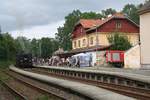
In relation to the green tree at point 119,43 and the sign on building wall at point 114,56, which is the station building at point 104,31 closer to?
the green tree at point 119,43

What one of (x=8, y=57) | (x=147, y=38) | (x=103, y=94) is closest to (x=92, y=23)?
(x=8, y=57)

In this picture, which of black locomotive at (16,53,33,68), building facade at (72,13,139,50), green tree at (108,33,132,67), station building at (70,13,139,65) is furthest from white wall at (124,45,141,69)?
building facade at (72,13,139,50)

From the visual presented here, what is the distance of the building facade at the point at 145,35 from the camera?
48.8m

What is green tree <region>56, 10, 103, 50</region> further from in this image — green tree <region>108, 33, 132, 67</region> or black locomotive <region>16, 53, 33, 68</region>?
black locomotive <region>16, 53, 33, 68</region>

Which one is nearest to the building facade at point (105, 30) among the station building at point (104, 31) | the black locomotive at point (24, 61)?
the station building at point (104, 31)

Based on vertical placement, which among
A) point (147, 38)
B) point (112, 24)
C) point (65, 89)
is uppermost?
point (112, 24)

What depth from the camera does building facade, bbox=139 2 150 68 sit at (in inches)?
1922

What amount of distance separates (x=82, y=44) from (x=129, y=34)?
33.9ft

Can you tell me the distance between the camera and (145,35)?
49.6 metres

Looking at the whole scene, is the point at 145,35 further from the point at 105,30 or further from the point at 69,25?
the point at 69,25

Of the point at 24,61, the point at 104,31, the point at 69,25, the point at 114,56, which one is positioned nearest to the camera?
the point at 114,56

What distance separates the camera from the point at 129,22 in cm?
8756

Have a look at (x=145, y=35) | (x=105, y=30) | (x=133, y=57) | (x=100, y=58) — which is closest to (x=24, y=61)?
(x=100, y=58)

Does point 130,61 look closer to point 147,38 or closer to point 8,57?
point 147,38
